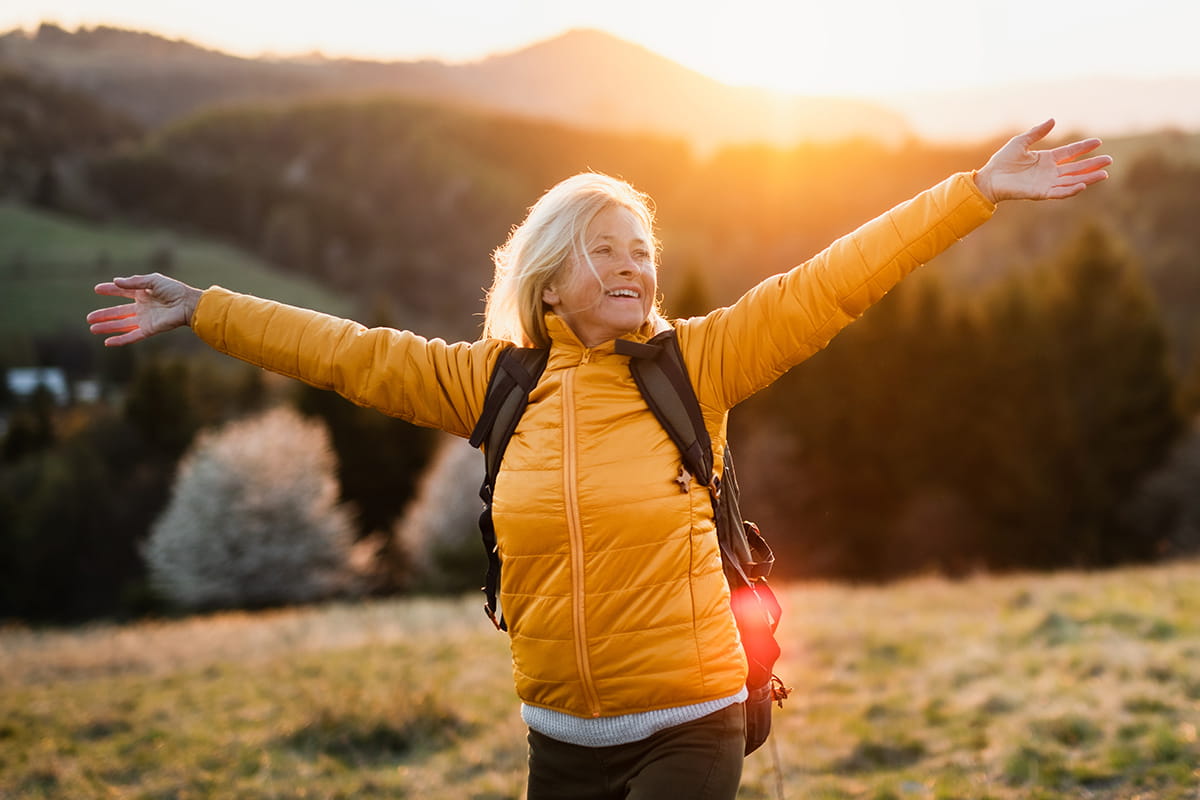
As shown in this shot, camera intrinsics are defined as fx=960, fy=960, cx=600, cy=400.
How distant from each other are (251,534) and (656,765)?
116 ft

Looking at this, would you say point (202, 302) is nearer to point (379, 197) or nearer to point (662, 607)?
point (662, 607)

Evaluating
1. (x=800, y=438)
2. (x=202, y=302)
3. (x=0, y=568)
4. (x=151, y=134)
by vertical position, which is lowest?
(x=0, y=568)

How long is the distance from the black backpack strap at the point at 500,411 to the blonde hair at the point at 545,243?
106 millimetres

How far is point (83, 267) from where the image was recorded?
8444 centimetres

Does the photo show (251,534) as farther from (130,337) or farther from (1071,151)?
(1071,151)

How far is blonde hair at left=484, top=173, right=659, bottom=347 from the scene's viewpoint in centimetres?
272

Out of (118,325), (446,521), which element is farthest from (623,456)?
(446,521)

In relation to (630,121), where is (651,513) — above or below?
below

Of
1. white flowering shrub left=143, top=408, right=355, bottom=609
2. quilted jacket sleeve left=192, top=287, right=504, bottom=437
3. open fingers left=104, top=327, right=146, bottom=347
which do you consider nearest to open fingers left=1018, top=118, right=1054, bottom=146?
quilted jacket sleeve left=192, top=287, right=504, bottom=437

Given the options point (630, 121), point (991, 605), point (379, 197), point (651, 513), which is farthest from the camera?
point (630, 121)

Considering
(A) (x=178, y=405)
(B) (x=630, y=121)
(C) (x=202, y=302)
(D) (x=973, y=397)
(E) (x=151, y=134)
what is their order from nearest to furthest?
(C) (x=202, y=302) → (D) (x=973, y=397) → (A) (x=178, y=405) → (E) (x=151, y=134) → (B) (x=630, y=121)

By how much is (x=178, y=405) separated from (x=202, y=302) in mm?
44940

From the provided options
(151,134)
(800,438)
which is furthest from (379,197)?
(800,438)

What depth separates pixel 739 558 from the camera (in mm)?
2729
